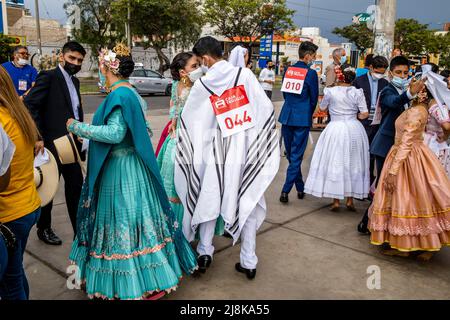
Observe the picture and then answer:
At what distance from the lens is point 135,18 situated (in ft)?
93.2

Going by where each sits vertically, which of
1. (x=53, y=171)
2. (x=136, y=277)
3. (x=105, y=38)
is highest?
(x=105, y=38)

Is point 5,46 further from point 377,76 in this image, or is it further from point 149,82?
point 377,76

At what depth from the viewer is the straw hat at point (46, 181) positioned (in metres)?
3.03

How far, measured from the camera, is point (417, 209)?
3664 mm

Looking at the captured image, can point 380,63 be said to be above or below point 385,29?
below

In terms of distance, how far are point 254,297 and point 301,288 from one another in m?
0.40

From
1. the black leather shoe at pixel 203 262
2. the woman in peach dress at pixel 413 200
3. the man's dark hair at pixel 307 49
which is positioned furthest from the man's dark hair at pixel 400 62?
the black leather shoe at pixel 203 262

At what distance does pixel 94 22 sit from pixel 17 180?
106 feet

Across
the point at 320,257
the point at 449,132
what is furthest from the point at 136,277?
the point at 449,132

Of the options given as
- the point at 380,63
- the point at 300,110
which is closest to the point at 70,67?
the point at 300,110

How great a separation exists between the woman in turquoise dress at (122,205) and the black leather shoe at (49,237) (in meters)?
1.14

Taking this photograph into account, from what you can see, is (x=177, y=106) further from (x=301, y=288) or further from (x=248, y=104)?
(x=301, y=288)

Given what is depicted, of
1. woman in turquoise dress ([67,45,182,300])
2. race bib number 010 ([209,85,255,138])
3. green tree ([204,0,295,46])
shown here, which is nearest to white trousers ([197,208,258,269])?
woman in turquoise dress ([67,45,182,300])

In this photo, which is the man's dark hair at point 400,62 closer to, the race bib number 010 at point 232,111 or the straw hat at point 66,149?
the race bib number 010 at point 232,111
